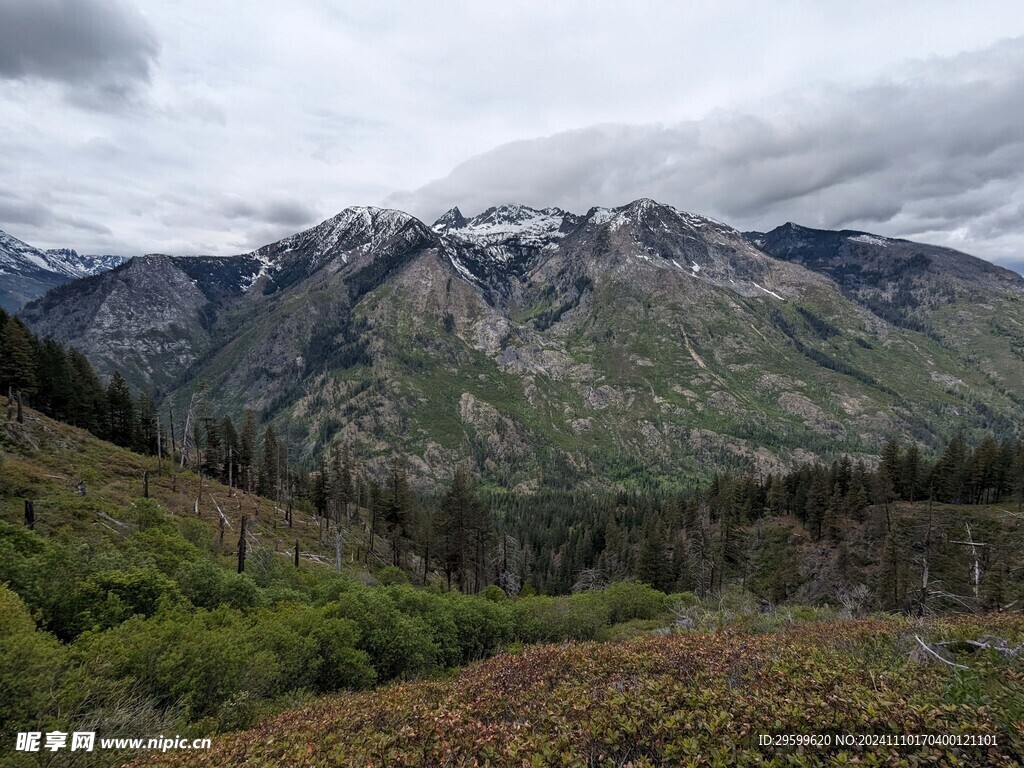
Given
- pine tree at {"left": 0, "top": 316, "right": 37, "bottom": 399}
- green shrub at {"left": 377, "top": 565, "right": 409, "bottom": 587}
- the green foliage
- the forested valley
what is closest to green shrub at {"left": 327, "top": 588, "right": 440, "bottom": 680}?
the forested valley

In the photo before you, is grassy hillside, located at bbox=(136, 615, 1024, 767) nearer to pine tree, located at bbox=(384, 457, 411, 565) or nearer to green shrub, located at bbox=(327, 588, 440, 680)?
green shrub, located at bbox=(327, 588, 440, 680)

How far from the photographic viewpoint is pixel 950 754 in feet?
19.1

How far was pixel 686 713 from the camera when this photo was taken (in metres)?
8.31

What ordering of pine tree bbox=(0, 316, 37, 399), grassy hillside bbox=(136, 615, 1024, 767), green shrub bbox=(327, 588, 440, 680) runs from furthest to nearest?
pine tree bbox=(0, 316, 37, 399)
green shrub bbox=(327, 588, 440, 680)
grassy hillside bbox=(136, 615, 1024, 767)

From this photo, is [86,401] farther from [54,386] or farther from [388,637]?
[388,637]

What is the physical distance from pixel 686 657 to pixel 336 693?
1787 cm

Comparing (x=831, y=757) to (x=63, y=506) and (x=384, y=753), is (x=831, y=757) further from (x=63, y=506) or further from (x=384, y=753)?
(x=63, y=506)

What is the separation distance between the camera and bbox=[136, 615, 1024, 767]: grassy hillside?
690 centimetres

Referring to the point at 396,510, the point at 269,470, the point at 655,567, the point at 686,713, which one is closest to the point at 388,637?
the point at 686,713

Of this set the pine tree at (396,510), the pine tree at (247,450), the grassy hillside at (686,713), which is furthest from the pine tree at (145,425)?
the grassy hillside at (686,713)

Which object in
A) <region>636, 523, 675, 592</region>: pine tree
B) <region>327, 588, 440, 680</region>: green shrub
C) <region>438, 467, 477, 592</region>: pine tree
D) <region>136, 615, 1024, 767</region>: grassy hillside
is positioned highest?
<region>136, 615, 1024, 767</region>: grassy hillside

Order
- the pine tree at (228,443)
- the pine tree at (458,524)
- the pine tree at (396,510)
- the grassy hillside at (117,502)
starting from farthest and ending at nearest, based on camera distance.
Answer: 1. the pine tree at (228,443)
2. the pine tree at (396,510)
3. the pine tree at (458,524)
4. the grassy hillside at (117,502)

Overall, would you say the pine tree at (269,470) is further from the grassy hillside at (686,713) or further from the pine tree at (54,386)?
the grassy hillside at (686,713)

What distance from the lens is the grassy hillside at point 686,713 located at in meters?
6.90
